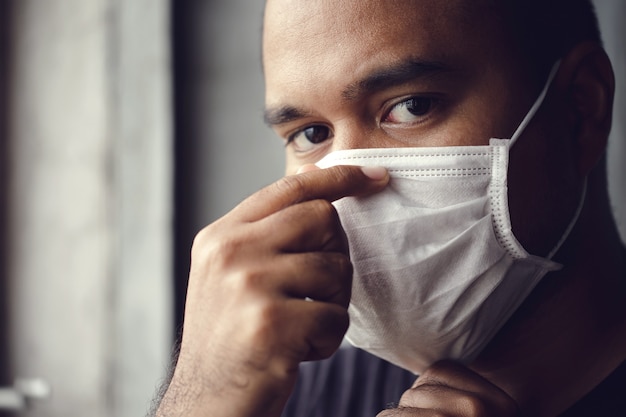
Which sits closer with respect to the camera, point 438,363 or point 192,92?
point 438,363

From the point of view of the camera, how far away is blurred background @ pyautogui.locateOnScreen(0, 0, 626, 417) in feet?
7.85

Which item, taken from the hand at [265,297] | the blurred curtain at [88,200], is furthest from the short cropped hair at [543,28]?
the blurred curtain at [88,200]

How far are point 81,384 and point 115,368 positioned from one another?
0.88ft

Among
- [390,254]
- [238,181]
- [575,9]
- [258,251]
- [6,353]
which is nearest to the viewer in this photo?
[258,251]

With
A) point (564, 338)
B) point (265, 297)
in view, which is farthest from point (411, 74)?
point (564, 338)

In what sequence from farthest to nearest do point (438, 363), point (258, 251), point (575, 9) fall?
point (575, 9) < point (438, 363) < point (258, 251)

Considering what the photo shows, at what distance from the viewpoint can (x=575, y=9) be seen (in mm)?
1540

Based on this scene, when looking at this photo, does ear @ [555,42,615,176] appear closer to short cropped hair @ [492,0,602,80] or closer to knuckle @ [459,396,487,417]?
short cropped hair @ [492,0,602,80]

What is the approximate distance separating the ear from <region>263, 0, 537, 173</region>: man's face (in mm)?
133

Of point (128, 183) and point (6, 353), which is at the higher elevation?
point (128, 183)

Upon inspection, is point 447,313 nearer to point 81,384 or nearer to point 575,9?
point 575,9

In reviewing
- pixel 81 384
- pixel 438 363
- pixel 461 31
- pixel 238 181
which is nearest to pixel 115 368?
pixel 81 384

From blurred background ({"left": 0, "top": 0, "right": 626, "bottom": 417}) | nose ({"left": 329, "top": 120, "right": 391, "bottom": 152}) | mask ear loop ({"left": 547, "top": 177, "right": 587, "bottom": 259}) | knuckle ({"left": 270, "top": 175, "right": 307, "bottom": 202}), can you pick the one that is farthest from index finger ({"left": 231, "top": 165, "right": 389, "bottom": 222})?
blurred background ({"left": 0, "top": 0, "right": 626, "bottom": 417})

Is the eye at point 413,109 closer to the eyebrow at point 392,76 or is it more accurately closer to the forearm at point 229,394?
the eyebrow at point 392,76
